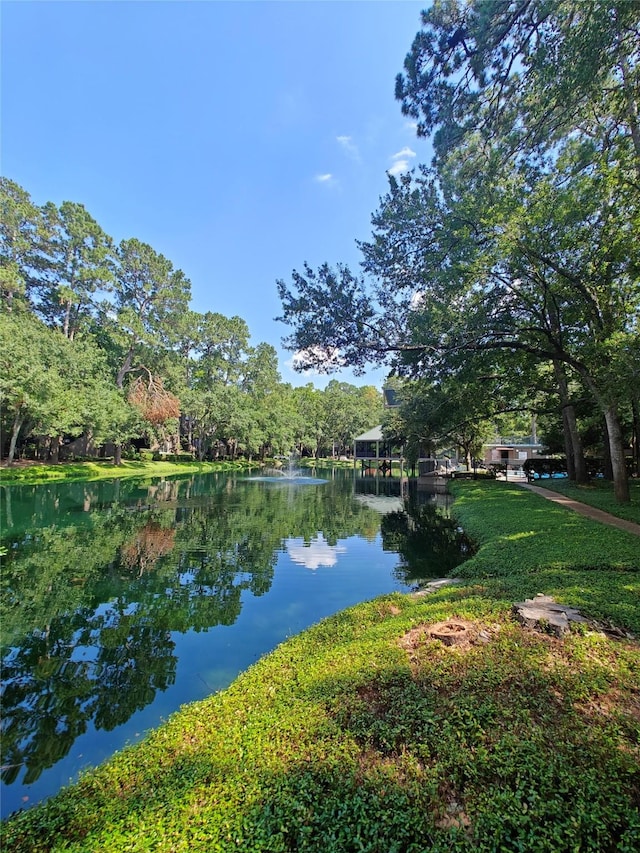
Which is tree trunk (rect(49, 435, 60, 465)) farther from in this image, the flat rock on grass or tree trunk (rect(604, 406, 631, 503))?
the flat rock on grass

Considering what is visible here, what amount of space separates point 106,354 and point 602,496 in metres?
31.6

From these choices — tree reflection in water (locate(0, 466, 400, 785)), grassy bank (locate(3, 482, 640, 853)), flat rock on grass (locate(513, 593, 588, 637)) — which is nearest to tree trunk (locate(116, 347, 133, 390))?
tree reflection in water (locate(0, 466, 400, 785))

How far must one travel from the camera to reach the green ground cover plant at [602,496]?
34.3 ft

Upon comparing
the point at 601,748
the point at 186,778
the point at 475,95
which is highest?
the point at 475,95

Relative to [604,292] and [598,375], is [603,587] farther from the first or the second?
[604,292]

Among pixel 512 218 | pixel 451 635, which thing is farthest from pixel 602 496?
pixel 451 635

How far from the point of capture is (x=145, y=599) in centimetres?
682

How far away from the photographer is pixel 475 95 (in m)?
6.88

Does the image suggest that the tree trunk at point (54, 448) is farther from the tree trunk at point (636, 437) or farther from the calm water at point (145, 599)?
the tree trunk at point (636, 437)

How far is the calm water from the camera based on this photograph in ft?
A: 12.4

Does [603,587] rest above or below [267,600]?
above

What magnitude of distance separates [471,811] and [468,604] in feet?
9.44

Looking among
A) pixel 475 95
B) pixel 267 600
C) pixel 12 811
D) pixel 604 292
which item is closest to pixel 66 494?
pixel 267 600

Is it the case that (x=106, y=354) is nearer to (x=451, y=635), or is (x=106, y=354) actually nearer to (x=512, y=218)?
(x=512, y=218)
